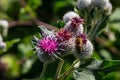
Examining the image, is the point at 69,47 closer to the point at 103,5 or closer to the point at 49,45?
the point at 49,45

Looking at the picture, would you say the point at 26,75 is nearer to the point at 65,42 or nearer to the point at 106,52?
the point at 106,52

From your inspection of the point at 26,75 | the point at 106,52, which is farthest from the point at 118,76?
the point at 26,75

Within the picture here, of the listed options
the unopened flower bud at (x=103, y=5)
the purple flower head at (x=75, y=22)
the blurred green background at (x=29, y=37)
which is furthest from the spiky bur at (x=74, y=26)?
the blurred green background at (x=29, y=37)

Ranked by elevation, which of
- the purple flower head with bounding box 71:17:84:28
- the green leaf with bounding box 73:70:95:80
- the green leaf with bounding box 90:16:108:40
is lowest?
the green leaf with bounding box 73:70:95:80

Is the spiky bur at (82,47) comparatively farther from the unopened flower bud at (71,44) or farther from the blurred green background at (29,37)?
the blurred green background at (29,37)

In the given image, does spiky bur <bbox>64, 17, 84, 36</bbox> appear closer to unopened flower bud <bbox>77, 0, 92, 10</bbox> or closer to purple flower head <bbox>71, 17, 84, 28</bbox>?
purple flower head <bbox>71, 17, 84, 28</bbox>

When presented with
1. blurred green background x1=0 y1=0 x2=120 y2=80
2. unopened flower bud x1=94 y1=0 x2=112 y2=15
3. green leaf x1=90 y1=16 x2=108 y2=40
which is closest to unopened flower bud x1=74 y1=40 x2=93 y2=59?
green leaf x1=90 y1=16 x2=108 y2=40

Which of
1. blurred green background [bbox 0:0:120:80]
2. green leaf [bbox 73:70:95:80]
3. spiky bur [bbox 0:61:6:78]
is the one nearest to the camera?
green leaf [bbox 73:70:95:80]

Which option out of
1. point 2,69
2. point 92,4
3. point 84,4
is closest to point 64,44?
point 84,4
